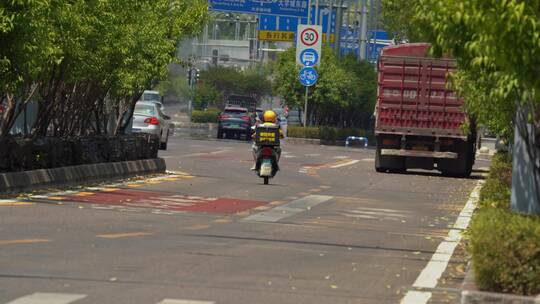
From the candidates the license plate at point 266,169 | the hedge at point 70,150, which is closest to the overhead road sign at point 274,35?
the hedge at point 70,150

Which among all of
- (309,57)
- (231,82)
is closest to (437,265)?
(309,57)

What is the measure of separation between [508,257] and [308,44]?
61975mm

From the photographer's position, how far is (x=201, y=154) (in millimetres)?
46250

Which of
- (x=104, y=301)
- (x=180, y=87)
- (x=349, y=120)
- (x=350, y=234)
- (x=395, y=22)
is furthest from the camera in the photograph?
(x=180, y=87)

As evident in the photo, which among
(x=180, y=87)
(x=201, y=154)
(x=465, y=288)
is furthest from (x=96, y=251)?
(x=180, y=87)

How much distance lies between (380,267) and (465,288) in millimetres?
3158

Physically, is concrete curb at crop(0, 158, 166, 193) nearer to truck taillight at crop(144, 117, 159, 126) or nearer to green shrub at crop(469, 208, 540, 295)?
green shrub at crop(469, 208, 540, 295)

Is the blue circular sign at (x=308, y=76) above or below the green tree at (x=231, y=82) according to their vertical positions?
above

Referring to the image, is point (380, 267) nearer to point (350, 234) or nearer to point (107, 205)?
→ point (350, 234)

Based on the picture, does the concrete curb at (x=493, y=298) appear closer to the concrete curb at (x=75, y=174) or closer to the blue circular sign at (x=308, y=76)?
the concrete curb at (x=75, y=174)

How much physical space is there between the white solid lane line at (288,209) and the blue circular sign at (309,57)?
46.2 m

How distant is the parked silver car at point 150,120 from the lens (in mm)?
45625

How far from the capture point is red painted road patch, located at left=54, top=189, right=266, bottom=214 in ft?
72.5

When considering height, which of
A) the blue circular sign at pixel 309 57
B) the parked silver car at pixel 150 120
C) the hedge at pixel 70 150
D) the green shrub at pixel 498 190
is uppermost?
the blue circular sign at pixel 309 57
